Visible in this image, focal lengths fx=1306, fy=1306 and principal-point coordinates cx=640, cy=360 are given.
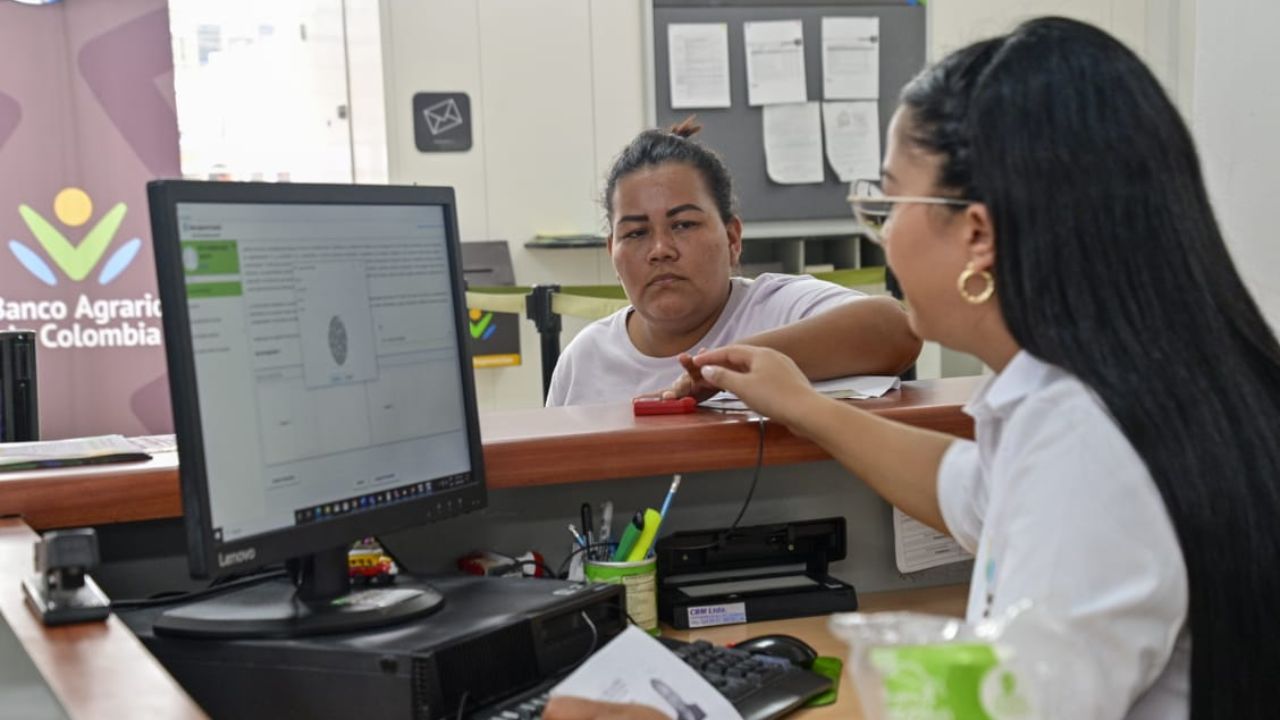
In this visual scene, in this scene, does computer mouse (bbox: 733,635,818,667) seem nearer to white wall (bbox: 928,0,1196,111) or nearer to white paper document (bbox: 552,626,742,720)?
white paper document (bbox: 552,626,742,720)

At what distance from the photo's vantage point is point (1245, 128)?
6.41 feet

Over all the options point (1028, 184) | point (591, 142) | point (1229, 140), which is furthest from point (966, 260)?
point (591, 142)

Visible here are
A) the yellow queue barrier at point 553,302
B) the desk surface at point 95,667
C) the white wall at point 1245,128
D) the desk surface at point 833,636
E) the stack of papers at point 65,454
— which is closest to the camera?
the desk surface at point 95,667

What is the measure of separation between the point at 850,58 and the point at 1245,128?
2.69m

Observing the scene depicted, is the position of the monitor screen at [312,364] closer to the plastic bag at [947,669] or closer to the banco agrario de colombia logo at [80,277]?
the plastic bag at [947,669]

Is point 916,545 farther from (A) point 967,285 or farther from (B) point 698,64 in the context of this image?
(B) point 698,64

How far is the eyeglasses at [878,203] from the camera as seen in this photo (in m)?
1.01

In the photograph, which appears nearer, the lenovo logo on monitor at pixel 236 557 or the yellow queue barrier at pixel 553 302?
the lenovo logo on monitor at pixel 236 557

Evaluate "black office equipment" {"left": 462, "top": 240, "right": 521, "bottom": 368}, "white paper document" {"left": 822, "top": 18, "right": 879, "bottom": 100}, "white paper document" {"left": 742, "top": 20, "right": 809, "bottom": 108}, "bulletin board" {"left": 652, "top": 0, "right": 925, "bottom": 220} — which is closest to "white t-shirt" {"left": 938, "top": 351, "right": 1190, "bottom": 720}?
"black office equipment" {"left": 462, "top": 240, "right": 521, "bottom": 368}

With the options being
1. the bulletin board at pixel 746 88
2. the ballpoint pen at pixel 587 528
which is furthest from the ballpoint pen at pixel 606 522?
the bulletin board at pixel 746 88

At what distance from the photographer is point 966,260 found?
1.00 metres

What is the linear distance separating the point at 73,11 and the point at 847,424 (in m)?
3.41

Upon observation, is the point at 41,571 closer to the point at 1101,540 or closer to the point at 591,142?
the point at 1101,540

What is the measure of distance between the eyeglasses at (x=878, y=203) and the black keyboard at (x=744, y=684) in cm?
42
